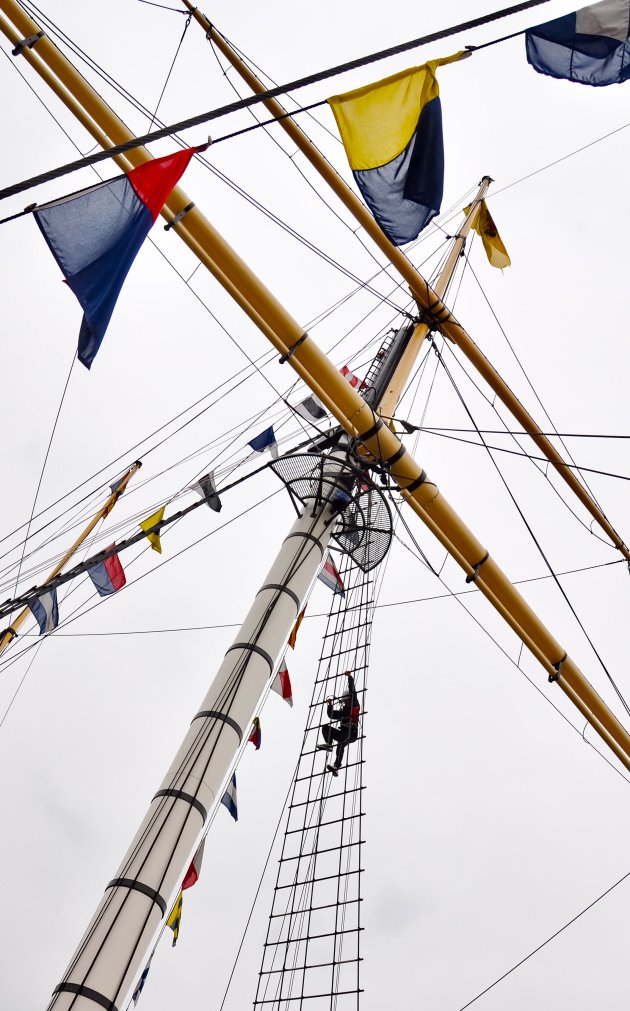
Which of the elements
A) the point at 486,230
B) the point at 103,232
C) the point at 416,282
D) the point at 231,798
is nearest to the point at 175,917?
the point at 231,798

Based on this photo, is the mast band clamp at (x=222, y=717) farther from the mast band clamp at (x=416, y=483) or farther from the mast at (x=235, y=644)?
the mast band clamp at (x=416, y=483)

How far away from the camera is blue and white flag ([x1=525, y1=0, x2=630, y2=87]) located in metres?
6.29

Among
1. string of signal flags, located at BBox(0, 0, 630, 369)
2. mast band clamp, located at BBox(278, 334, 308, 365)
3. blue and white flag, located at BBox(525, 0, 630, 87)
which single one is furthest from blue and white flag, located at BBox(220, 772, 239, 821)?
blue and white flag, located at BBox(525, 0, 630, 87)

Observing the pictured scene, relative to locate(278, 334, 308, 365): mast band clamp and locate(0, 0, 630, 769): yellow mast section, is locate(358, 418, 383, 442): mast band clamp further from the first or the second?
locate(278, 334, 308, 365): mast band clamp

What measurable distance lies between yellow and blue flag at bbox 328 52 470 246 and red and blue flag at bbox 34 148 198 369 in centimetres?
122

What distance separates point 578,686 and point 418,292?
218 inches

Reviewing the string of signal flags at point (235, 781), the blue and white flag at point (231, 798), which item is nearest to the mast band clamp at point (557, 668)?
the string of signal flags at point (235, 781)

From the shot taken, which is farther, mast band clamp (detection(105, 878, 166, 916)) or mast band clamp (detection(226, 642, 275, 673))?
mast band clamp (detection(226, 642, 275, 673))

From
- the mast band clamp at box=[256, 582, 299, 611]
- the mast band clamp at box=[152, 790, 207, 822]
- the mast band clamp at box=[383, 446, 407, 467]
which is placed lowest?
the mast band clamp at box=[152, 790, 207, 822]

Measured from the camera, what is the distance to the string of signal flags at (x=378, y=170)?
5.22 meters

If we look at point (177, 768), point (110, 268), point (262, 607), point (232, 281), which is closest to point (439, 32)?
point (110, 268)

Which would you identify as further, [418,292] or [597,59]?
[418,292]

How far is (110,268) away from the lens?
534 centimetres

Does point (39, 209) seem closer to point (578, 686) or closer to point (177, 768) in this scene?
point (177, 768)
